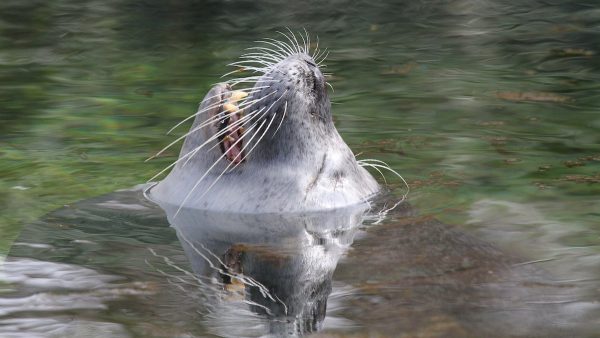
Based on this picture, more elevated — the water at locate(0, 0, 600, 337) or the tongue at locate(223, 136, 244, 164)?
the tongue at locate(223, 136, 244, 164)

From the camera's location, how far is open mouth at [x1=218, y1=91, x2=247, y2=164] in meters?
6.00

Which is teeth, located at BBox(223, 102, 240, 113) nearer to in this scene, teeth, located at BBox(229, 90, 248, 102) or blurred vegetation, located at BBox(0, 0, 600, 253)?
teeth, located at BBox(229, 90, 248, 102)

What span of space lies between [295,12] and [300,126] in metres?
7.68

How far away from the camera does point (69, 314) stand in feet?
14.9

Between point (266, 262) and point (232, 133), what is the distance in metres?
1.17

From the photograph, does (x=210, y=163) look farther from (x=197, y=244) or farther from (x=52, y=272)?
(x=52, y=272)

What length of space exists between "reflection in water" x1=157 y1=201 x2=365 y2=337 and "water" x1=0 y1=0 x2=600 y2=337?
4 centimetres

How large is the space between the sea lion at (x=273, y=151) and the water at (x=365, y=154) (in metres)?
0.32

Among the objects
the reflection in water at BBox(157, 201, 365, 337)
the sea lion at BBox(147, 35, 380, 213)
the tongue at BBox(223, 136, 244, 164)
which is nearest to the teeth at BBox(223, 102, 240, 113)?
the sea lion at BBox(147, 35, 380, 213)

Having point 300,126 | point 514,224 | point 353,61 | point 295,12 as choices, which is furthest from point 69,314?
point 295,12

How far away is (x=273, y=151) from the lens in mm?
5902

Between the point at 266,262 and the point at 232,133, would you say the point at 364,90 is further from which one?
the point at 266,262

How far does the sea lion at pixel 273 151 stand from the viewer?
585 cm

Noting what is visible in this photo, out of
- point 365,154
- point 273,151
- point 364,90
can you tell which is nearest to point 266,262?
point 273,151
